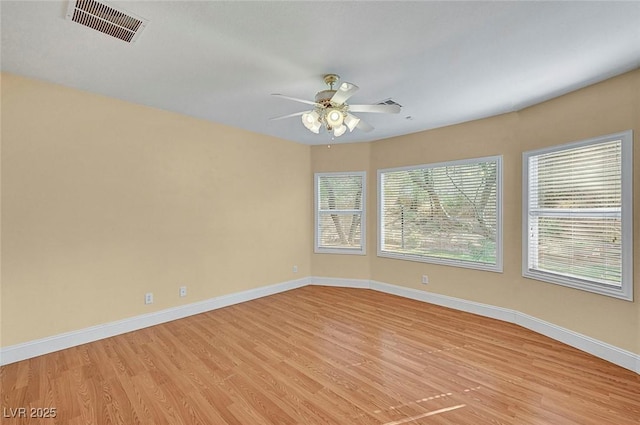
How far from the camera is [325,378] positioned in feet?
7.70

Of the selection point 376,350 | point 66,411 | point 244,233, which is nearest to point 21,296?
point 66,411

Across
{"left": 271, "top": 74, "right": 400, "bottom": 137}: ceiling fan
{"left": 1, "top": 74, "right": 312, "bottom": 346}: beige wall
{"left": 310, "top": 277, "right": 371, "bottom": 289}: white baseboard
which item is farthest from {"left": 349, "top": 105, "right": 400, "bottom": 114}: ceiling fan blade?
{"left": 310, "top": 277, "right": 371, "bottom": 289}: white baseboard

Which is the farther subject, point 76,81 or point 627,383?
point 76,81

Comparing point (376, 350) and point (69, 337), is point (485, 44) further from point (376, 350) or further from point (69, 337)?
point (69, 337)

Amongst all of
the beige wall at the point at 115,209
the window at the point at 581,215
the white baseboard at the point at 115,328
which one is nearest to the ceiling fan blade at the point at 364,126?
the window at the point at 581,215

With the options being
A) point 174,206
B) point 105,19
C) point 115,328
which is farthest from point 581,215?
point 115,328

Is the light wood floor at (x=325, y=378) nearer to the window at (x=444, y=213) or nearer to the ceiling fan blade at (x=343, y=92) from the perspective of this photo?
the window at (x=444, y=213)

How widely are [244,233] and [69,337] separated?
222cm

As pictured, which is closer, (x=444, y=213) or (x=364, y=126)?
(x=364, y=126)

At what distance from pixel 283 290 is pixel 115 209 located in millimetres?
2701

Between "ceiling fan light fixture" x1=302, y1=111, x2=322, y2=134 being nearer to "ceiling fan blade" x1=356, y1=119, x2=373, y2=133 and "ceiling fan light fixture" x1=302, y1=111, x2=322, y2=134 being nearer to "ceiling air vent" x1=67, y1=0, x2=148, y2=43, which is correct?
"ceiling fan blade" x1=356, y1=119, x2=373, y2=133

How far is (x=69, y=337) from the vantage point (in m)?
2.85

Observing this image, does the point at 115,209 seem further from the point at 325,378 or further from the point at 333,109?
the point at 325,378

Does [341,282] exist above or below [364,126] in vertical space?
below
